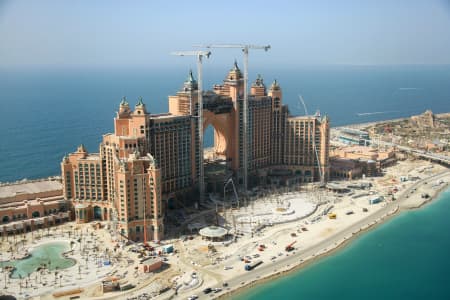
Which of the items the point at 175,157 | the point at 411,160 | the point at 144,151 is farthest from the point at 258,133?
the point at 411,160

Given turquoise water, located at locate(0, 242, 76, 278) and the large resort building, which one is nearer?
turquoise water, located at locate(0, 242, 76, 278)

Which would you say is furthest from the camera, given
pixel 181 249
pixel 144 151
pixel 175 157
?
pixel 175 157

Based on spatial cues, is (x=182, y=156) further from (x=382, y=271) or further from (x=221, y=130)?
(x=382, y=271)

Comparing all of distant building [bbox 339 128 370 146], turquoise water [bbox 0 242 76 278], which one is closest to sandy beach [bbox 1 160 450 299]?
turquoise water [bbox 0 242 76 278]

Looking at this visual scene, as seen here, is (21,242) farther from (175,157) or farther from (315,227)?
(315,227)

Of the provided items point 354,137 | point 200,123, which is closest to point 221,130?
point 200,123

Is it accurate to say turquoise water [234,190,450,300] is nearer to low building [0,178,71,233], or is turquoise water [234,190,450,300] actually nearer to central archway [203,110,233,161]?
central archway [203,110,233,161]
